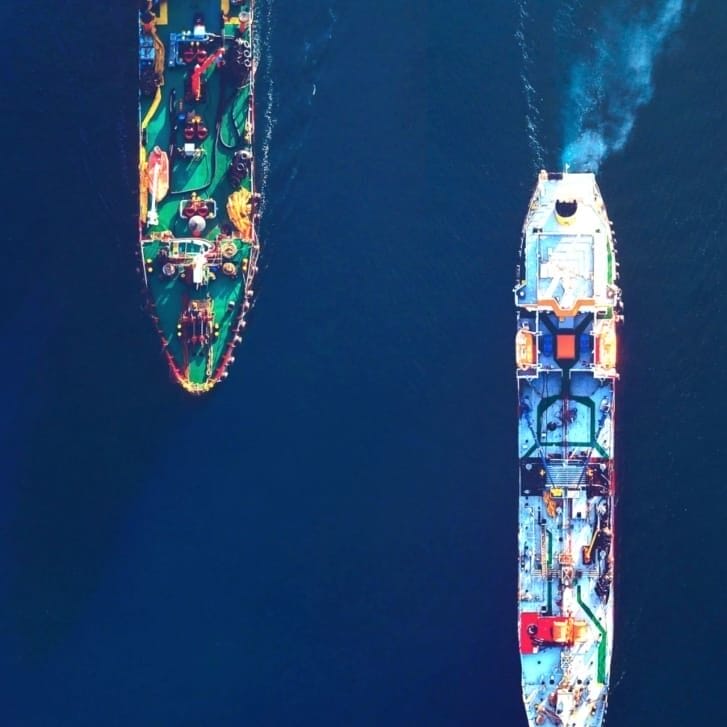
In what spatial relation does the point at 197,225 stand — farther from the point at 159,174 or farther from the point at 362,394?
the point at 362,394

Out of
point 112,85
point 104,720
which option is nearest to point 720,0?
point 112,85

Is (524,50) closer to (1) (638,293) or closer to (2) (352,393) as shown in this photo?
(1) (638,293)

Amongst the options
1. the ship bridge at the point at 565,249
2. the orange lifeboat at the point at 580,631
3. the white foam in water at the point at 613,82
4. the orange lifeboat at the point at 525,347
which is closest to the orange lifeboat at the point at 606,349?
the ship bridge at the point at 565,249

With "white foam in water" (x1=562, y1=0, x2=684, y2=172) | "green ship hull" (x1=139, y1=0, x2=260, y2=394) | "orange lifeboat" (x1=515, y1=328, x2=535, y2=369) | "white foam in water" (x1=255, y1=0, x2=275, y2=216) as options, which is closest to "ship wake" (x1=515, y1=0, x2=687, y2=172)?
"white foam in water" (x1=562, y1=0, x2=684, y2=172)

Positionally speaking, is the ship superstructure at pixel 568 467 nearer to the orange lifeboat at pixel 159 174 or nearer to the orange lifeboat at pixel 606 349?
the orange lifeboat at pixel 606 349

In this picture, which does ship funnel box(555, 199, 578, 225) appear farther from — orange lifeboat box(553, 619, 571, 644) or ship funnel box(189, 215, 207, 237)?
orange lifeboat box(553, 619, 571, 644)

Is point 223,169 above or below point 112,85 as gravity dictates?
below
